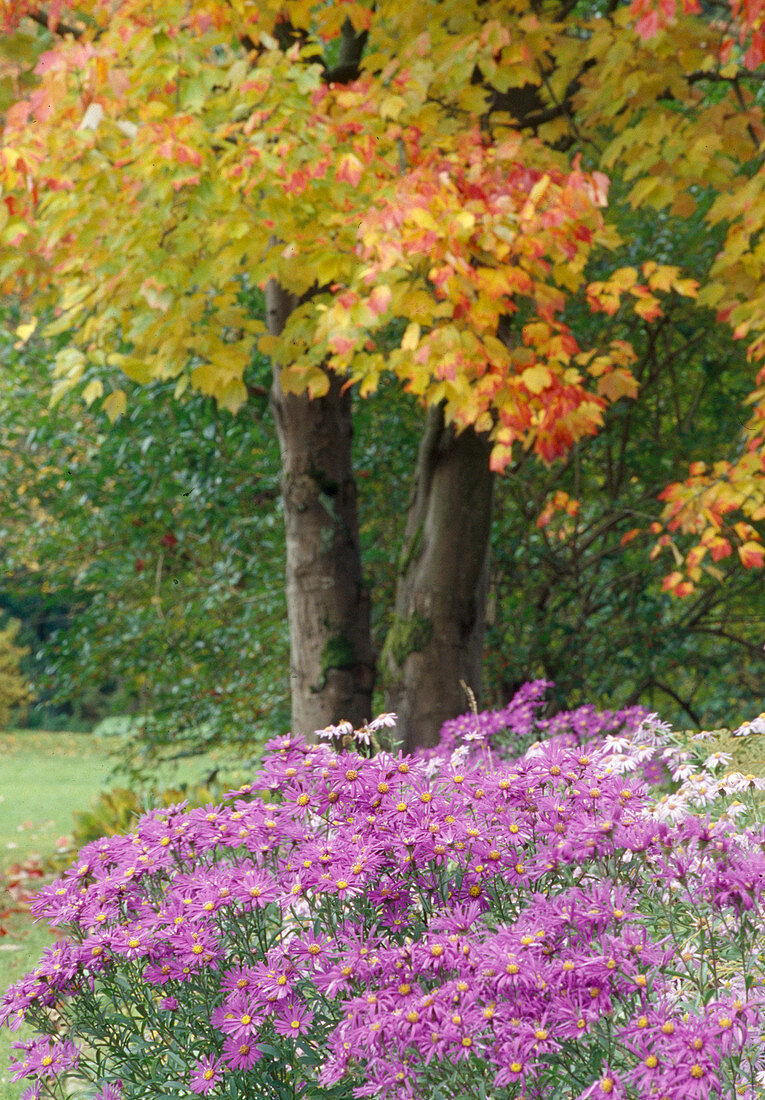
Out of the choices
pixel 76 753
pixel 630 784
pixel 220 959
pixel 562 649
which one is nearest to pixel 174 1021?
pixel 220 959

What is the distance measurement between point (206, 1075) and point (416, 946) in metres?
0.45

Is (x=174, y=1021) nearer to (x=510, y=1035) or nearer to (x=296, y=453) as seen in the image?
(x=510, y=1035)

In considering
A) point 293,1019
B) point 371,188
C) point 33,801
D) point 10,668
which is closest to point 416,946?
point 293,1019

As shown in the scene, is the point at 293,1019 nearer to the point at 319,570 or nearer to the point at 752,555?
the point at 319,570

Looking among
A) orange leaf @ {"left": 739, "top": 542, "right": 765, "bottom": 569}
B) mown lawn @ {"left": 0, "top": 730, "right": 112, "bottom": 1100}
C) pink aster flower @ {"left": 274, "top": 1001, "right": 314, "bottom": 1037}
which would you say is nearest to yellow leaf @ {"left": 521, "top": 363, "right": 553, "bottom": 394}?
orange leaf @ {"left": 739, "top": 542, "right": 765, "bottom": 569}

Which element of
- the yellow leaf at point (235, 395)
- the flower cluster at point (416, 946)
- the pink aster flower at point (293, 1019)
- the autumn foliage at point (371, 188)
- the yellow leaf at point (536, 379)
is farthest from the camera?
the yellow leaf at point (235, 395)

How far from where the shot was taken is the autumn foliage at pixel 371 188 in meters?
3.83

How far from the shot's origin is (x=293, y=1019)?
173cm

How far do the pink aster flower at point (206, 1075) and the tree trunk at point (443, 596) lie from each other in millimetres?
3158

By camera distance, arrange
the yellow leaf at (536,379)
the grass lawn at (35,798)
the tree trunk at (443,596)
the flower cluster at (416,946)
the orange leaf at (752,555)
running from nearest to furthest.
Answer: the flower cluster at (416,946) → the yellow leaf at (536,379) → the orange leaf at (752,555) → the tree trunk at (443,596) → the grass lawn at (35,798)

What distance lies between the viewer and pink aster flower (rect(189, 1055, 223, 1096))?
5.74 feet

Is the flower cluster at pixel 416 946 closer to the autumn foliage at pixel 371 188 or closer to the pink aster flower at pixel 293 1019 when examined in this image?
the pink aster flower at pixel 293 1019

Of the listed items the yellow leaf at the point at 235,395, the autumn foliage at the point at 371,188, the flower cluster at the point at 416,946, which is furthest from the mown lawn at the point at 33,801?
the autumn foliage at the point at 371,188

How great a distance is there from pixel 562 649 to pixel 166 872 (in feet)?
15.5
